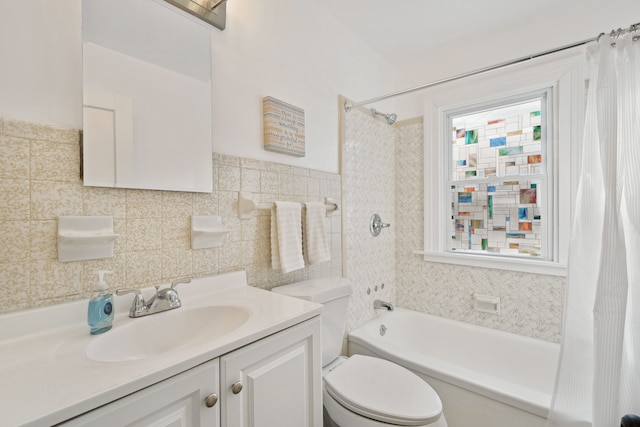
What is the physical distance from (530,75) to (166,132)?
2258mm

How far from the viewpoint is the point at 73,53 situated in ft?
3.02

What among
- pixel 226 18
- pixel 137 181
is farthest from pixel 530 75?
pixel 137 181

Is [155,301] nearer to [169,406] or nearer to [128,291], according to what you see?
[128,291]

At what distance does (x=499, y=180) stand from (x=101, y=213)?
2.38 metres

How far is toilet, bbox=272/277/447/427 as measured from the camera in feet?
3.84

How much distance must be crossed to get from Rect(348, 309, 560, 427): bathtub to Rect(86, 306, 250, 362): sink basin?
1089 millimetres

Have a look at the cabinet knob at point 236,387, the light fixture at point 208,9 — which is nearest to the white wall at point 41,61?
the light fixture at point 208,9

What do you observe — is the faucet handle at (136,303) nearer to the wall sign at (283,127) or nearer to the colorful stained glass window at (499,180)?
the wall sign at (283,127)

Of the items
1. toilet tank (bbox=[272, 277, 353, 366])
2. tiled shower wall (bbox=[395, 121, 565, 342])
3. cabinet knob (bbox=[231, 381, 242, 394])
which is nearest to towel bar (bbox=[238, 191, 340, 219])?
toilet tank (bbox=[272, 277, 353, 366])

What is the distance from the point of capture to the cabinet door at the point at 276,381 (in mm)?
784

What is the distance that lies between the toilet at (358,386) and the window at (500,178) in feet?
4.18

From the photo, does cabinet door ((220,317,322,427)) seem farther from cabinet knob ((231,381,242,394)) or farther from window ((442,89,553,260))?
window ((442,89,553,260))

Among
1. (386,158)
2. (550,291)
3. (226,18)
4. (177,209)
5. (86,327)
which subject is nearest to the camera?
(86,327)

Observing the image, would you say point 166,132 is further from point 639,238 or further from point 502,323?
point 502,323
